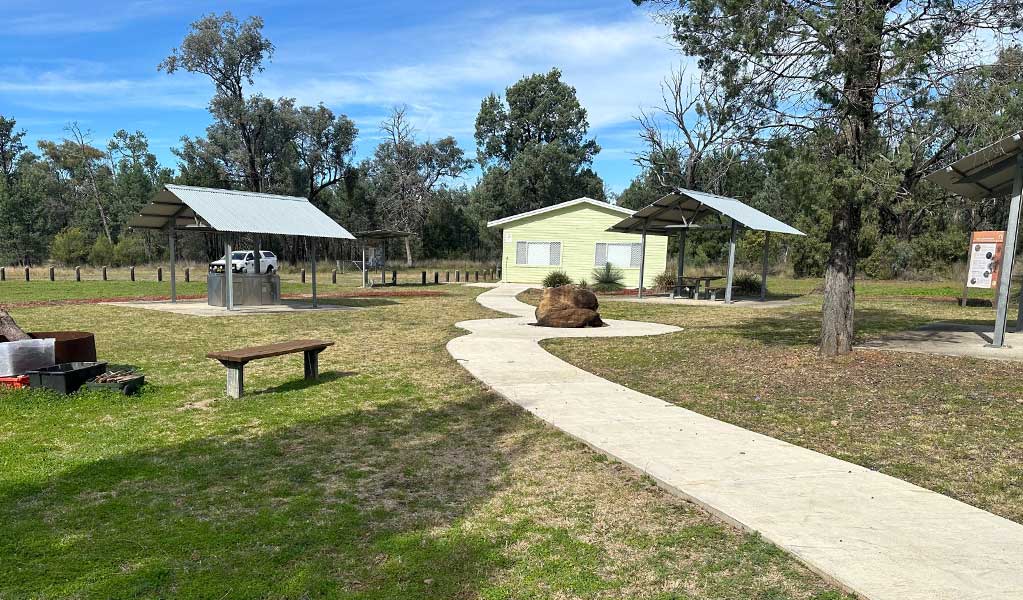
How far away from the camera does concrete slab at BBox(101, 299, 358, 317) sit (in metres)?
15.8

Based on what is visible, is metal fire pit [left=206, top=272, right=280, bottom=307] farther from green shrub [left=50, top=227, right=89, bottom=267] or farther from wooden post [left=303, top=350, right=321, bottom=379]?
green shrub [left=50, top=227, right=89, bottom=267]

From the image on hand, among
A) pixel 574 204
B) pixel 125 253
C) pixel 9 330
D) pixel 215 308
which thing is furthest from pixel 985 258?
pixel 125 253

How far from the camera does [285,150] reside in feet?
162

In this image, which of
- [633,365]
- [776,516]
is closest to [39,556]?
[776,516]

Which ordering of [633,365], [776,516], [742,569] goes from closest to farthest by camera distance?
1. [742,569]
2. [776,516]
3. [633,365]

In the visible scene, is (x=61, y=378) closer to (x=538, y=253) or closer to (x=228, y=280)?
(x=228, y=280)

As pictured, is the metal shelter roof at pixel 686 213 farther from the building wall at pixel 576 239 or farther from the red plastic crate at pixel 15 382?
the red plastic crate at pixel 15 382

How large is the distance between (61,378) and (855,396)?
8.84 m

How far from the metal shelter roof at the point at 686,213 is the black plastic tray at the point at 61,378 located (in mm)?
17370

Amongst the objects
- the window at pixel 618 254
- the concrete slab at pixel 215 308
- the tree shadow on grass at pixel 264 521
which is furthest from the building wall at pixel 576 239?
the tree shadow on grass at pixel 264 521

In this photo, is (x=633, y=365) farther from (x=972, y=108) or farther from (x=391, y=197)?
(x=391, y=197)

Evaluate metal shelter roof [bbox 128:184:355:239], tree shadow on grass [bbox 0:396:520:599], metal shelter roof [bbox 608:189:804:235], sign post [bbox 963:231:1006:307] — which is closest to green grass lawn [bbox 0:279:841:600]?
tree shadow on grass [bbox 0:396:520:599]

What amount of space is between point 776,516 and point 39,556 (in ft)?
13.7

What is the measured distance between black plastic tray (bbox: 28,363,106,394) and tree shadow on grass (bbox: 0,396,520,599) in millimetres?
2422
